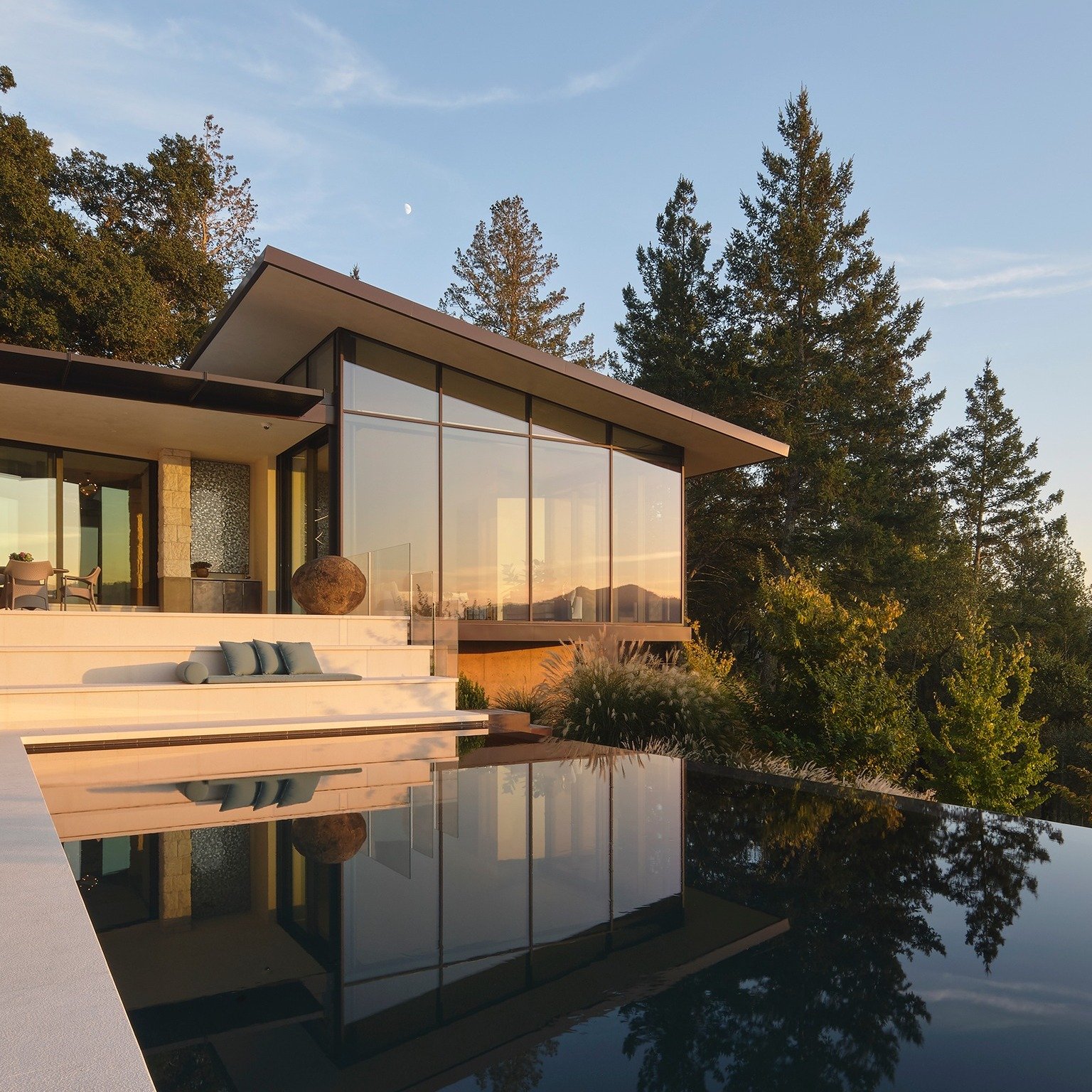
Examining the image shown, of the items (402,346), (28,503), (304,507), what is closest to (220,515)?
(304,507)

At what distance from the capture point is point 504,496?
42.8 feet

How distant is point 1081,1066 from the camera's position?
7.50ft

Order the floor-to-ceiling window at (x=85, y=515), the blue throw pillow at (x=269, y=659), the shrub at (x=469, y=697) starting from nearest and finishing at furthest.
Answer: the blue throw pillow at (x=269, y=659) < the shrub at (x=469, y=697) < the floor-to-ceiling window at (x=85, y=515)

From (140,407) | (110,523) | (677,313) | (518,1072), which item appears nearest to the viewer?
(518,1072)

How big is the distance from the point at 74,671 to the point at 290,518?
5273 millimetres

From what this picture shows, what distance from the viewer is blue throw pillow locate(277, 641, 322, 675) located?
31.1 ft

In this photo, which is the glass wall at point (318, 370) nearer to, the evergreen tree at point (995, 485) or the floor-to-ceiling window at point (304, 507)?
the floor-to-ceiling window at point (304, 507)

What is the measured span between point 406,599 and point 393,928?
8.09 m

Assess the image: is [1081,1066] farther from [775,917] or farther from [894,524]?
[894,524]

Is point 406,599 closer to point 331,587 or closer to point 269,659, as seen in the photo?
point 331,587

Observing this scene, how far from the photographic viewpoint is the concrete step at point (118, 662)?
8.49 metres

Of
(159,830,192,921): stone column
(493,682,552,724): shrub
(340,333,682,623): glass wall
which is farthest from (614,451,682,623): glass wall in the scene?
(159,830,192,921): stone column

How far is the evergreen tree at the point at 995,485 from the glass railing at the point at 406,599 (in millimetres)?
24784

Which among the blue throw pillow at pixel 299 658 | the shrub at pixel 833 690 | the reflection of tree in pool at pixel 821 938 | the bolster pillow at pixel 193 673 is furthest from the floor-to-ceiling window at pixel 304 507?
the reflection of tree in pool at pixel 821 938
